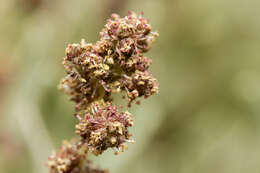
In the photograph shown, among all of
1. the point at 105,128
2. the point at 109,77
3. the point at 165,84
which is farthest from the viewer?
the point at 165,84

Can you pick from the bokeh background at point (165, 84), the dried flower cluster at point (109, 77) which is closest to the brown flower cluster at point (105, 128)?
the dried flower cluster at point (109, 77)

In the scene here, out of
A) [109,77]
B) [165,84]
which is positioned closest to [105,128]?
[109,77]

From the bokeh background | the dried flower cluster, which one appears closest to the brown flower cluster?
the dried flower cluster

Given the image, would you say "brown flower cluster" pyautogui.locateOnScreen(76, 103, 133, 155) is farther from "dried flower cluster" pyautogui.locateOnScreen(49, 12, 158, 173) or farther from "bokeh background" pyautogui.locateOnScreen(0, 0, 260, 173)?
"bokeh background" pyautogui.locateOnScreen(0, 0, 260, 173)

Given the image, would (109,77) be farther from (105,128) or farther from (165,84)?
(165,84)

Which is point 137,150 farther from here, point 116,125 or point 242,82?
point 116,125
